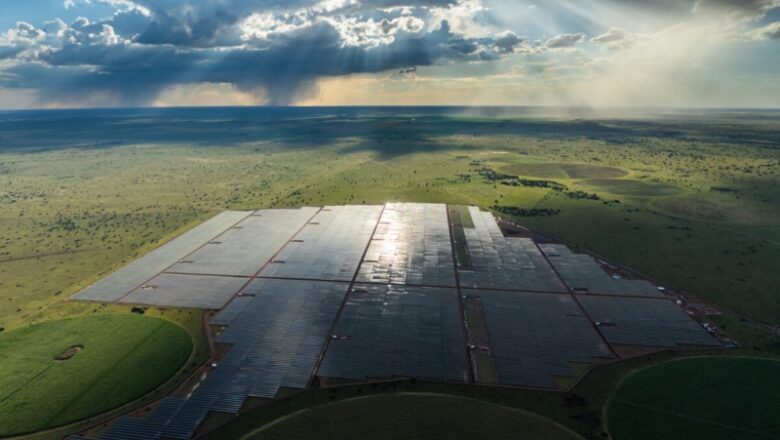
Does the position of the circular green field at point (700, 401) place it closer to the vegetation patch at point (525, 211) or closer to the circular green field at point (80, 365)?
the circular green field at point (80, 365)

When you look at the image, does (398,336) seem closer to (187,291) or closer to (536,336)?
(536,336)

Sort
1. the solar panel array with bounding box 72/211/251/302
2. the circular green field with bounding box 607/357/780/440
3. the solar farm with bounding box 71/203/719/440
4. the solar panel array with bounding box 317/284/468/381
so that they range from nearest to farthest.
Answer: the circular green field with bounding box 607/357/780/440 < the solar farm with bounding box 71/203/719/440 < the solar panel array with bounding box 317/284/468/381 < the solar panel array with bounding box 72/211/251/302

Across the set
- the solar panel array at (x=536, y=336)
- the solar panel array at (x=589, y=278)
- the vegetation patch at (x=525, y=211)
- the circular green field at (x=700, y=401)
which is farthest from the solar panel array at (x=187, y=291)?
the vegetation patch at (x=525, y=211)

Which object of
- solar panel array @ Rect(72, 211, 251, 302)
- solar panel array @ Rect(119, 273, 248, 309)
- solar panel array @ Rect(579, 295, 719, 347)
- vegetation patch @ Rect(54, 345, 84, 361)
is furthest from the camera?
solar panel array @ Rect(72, 211, 251, 302)

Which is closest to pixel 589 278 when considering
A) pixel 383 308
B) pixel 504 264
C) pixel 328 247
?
pixel 504 264

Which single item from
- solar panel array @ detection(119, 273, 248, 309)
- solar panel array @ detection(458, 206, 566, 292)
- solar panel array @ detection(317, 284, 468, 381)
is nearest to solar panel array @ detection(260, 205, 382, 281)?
solar panel array @ detection(119, 273, 248, 309)

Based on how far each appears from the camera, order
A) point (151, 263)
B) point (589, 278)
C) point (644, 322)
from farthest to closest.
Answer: point (151, 263) < point (589, 278) < point (644, 322)

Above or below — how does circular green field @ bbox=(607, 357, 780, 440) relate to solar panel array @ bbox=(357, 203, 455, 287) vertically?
below

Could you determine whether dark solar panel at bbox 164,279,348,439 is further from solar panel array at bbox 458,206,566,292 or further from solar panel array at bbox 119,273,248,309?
solar panel array at bbox 458,206,566,292
